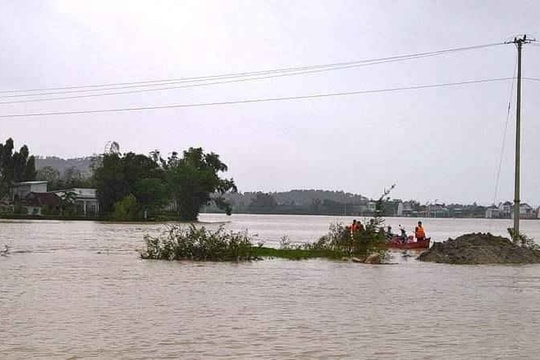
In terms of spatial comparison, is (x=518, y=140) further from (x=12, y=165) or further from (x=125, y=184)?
(x=12, y=165)

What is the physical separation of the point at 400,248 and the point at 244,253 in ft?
A: 44.7

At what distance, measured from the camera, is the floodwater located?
40.4ft

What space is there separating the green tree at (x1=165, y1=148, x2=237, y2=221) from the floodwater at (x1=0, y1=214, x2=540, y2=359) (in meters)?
82.4

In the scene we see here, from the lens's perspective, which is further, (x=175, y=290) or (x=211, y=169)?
(x=211, y=169)

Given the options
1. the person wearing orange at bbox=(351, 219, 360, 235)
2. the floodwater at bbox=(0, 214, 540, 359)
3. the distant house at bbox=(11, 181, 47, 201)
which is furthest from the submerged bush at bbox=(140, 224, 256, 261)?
the distant house at bbox=(11, 181, 47, 201)

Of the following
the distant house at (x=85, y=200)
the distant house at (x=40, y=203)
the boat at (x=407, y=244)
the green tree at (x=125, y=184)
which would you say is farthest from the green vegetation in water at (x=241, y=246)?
the distant house at (x=85, y=200)

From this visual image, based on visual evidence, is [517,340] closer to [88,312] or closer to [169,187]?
[88,312]

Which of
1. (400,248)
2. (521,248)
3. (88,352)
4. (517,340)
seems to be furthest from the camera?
(400,248)

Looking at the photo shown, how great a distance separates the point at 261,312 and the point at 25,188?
344 ft

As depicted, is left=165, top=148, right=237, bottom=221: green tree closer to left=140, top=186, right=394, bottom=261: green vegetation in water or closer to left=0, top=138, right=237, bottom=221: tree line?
left=0, top=138, right=237, bottom=221: tree line

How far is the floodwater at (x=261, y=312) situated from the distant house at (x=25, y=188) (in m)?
87.2

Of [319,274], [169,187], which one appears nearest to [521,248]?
[319,274]

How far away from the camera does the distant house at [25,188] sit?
372 feet

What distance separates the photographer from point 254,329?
14.3 metres
